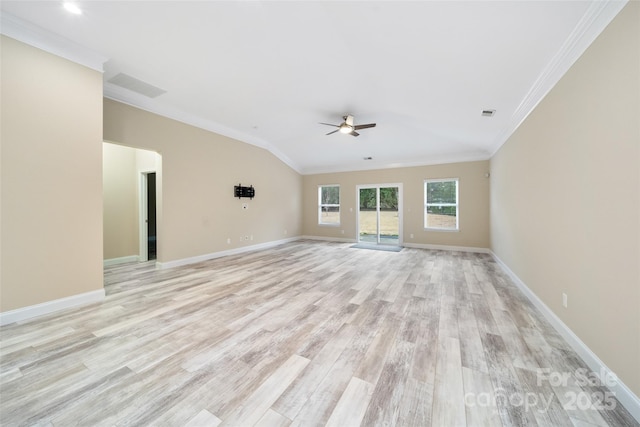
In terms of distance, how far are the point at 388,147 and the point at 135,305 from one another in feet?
21.4

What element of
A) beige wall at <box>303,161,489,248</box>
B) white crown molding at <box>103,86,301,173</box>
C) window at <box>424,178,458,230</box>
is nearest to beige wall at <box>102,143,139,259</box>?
white crown molding at <box>103,86,301,173</box>

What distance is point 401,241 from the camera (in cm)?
759

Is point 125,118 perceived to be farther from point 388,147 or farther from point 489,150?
point 489,150

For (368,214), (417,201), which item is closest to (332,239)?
(368,214)

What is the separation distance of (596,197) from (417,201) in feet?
18.5

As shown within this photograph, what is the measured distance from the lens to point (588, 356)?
185 centimetres

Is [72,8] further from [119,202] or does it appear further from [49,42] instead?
[119,202]

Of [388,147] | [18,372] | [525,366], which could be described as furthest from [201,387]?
[388,147]

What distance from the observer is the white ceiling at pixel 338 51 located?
2.13 m

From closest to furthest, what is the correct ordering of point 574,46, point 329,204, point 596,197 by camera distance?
point 596,197 → point 574,46 → point 329,204

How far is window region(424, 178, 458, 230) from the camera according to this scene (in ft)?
22.8

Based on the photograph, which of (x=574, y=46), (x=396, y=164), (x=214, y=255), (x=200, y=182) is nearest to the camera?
(x=574, y=46)

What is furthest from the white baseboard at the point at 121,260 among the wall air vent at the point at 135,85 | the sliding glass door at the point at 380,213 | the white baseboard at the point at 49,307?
the sliding glass door at the point at 380,213

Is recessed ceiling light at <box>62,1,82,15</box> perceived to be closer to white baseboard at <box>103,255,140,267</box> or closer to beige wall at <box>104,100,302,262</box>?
beige wall at <box>104,100,302,262</box>
